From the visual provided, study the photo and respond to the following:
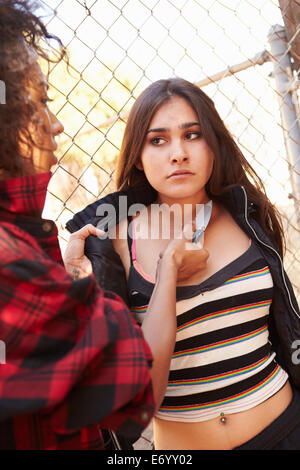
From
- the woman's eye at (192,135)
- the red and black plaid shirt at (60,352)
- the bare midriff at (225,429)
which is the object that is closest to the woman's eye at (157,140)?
the woman's eye at (192,135)

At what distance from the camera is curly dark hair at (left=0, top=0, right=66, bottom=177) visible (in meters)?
0.98

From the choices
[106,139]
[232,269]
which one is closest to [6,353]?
[232,269]

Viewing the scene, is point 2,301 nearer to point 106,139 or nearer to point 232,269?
point 232,269

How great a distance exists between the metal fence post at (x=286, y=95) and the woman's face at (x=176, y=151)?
807 millimetres

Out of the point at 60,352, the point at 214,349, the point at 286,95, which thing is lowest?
the point at 214,349

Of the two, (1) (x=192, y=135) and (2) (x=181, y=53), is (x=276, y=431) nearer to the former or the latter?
(1) (x=192, y=135)

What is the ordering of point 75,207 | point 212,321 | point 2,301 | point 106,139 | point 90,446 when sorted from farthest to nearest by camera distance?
point 75,207, point 106,139, point 212,321, point 90,446, point 2,301

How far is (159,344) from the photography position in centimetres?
110

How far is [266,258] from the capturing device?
1731 millimetres

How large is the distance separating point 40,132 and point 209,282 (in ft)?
2.77

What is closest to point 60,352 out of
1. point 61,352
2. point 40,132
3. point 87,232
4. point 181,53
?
point 61,352

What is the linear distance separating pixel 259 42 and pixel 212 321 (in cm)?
166

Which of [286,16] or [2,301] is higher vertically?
[286,16]

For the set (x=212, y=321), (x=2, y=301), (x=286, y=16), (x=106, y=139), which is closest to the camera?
(x=2, y=301)
